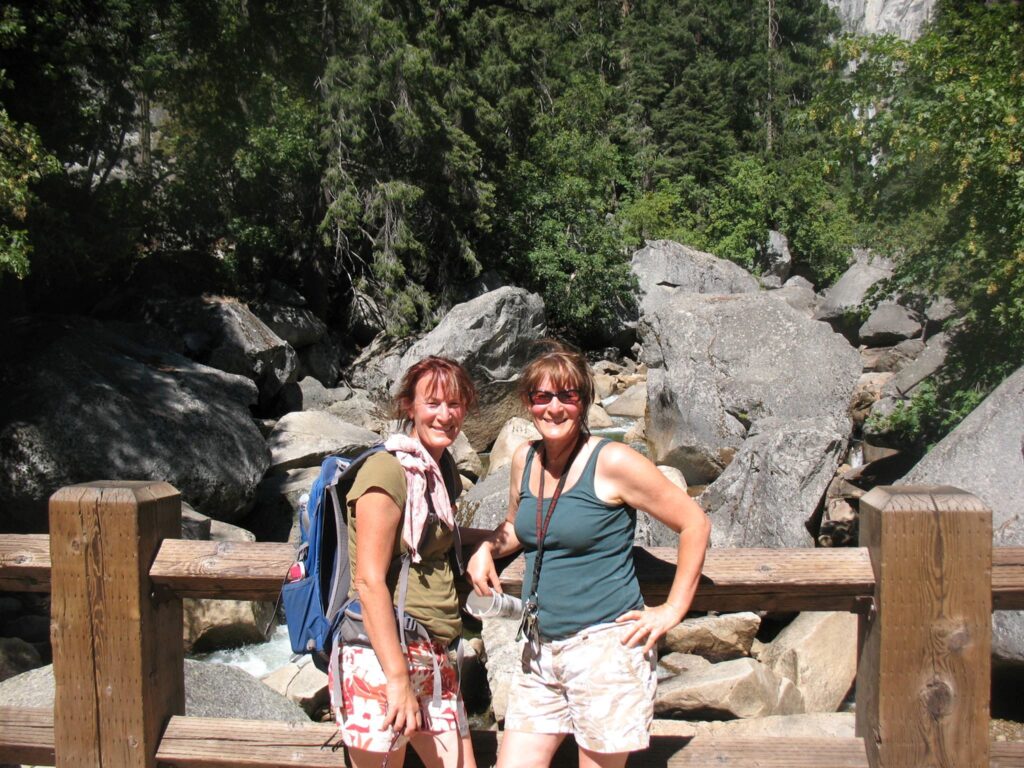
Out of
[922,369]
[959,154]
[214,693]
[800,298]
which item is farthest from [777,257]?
[214,693]

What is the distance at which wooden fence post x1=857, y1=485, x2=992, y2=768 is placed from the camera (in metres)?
2.39

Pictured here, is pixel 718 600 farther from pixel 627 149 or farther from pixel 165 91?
pixel 627 149

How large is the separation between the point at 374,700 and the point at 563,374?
969 mm

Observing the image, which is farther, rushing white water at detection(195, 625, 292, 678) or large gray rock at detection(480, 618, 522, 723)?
rushing white water at detection(195, 625, 292, 678)

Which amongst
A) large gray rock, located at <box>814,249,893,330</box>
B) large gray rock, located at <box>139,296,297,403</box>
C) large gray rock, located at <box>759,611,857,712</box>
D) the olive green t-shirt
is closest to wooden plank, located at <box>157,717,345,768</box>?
the olive green t-shirt

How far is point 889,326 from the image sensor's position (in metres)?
18.5

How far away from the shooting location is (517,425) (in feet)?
44.3

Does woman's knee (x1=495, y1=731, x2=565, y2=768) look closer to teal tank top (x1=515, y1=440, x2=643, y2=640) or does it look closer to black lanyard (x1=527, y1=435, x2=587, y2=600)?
teal tank top (x1=515, y1=440, x2=643, y2=640)

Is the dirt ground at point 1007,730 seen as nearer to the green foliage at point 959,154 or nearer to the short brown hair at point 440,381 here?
the green foliage at point 959,154

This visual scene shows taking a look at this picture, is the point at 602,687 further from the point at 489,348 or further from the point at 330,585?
the point at 489,348

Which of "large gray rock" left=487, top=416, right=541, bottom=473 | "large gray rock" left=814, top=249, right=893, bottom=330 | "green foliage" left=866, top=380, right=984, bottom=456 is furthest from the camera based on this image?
"large gray rock" left=814, top=249, right=893, bottom=330

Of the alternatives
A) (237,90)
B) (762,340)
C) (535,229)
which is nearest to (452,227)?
(535,229)

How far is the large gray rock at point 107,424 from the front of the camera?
8.90m

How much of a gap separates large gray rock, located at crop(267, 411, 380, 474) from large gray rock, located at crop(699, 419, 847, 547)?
4.54 meters
